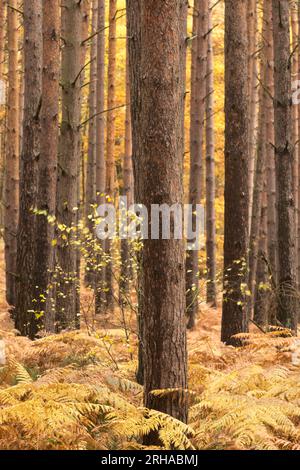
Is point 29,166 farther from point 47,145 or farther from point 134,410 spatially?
point 134,410

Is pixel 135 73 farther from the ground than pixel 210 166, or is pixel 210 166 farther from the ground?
pixel 210 166

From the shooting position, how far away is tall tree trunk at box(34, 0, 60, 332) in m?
9.66

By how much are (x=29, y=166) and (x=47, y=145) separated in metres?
0.48

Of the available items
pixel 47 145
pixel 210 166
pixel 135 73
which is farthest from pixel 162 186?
pixel 210 166

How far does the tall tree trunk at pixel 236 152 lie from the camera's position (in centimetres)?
884

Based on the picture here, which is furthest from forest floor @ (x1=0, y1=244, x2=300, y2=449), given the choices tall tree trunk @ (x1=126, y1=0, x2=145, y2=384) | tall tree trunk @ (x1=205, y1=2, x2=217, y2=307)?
tall tree trunk @ (x1=205, y1=2, x2=217, y2=307)

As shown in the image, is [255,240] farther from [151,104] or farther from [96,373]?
[151,104]

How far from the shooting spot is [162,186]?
4.54 m

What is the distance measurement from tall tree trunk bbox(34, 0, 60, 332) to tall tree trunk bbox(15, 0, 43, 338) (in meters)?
0.13

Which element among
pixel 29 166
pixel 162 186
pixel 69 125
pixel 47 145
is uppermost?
pixel 69 125

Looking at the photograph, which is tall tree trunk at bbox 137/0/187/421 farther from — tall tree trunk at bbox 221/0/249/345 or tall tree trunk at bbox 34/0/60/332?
tall tree trunk at bbox 34/0/60/332

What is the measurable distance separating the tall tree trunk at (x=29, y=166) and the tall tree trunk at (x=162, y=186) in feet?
17.7

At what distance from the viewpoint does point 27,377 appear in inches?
223

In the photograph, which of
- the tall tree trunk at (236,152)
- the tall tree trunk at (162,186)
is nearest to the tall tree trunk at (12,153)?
the tall tree trunk at (236,152)
